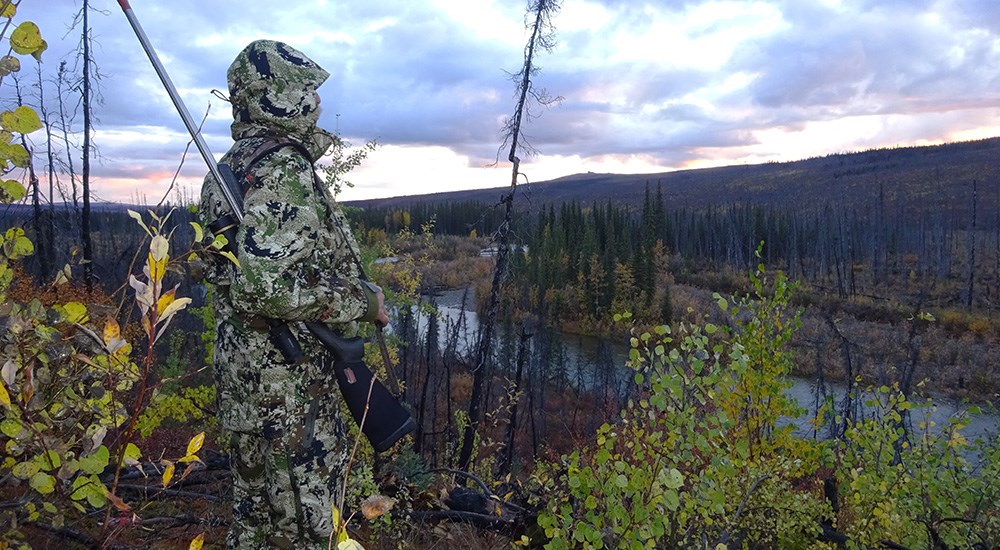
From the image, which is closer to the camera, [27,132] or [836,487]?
[27,132]

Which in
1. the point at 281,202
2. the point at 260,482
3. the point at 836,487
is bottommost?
the point at 836,487

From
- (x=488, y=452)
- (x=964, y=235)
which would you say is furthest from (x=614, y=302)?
(x=964, y=235)

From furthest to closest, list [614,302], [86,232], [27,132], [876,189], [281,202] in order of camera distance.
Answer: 1. [876,189]
2. [614,302]
3. [86,232]
4. [281,202]
5. [27,132]

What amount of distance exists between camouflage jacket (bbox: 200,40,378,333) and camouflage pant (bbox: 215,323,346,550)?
22 cm

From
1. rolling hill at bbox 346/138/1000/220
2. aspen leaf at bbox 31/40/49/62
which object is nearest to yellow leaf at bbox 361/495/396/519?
aspen leaf at bbox 31/40/49/62

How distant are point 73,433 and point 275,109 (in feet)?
5.59

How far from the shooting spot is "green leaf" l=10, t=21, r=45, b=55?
4.56 feet

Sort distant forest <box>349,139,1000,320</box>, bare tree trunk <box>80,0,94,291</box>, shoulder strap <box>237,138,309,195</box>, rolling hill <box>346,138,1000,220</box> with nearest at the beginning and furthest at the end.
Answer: shoulder strap <box>237,138,309,195</box>, bare tree trunk <box>80,0,94,291</box>, distant forest <box>349,139,1000,320</box>, rolling hill <box>346,138,1000,220</box>

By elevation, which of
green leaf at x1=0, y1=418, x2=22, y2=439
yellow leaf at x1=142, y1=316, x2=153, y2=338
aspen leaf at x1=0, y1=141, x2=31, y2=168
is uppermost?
aspen leaf at x1=0, y1=141, x2=31, y2=168

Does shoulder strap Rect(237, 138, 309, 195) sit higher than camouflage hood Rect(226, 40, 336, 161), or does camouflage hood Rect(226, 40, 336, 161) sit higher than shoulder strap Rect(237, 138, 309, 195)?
camouflage hood Rect(226, 40, 336, 161)

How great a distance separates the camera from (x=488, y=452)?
2241 cm

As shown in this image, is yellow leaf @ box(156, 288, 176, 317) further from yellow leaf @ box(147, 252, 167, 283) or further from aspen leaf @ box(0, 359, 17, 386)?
aspen leaf @ box(0, 359, 17, 386)

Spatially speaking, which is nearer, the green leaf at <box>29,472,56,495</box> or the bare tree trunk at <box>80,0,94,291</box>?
the green leaf at <box>29,472,56,495</box>

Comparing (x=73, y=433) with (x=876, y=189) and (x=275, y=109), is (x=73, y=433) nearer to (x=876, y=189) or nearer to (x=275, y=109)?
(x=275, y=109)
